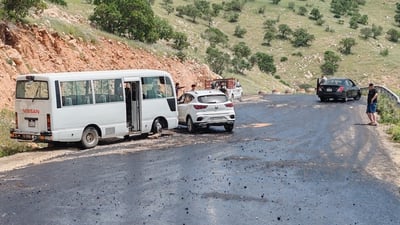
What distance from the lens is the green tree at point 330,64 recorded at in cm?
8318

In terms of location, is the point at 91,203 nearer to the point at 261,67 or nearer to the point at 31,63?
the point at 31,63

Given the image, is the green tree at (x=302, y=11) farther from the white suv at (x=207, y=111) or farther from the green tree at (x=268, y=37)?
the white suv at (x=207, y=111)

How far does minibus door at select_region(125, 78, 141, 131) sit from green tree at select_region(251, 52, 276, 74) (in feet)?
190

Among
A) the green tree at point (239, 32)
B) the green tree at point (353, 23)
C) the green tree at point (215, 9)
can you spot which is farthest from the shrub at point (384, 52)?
the green tree at point (215, 9)

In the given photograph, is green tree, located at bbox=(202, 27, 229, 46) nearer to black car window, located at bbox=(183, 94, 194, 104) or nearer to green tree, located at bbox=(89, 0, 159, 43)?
green tree, located at bbox=(89, 0, 159, 43)

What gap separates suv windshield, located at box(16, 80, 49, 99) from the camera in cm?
1941

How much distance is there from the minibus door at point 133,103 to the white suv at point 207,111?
9.75ft

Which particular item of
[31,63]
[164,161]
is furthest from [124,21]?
[164,161]

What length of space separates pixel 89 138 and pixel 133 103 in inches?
98.8

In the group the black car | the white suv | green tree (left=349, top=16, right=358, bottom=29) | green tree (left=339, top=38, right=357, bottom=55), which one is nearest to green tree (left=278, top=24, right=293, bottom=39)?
green tree (left=339, top=38, right=357, bottom=55)

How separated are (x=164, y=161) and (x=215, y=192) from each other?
4.51 m

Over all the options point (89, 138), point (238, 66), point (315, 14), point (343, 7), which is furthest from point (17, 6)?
point (343, 7)

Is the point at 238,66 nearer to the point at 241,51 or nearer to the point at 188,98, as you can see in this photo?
the point at 241,51

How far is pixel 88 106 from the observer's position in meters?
20.4
